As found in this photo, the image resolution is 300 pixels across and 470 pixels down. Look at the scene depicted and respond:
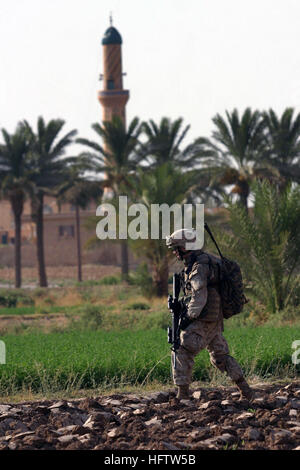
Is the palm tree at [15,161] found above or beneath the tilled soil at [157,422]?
above

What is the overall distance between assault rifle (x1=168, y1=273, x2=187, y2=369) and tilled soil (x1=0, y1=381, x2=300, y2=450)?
60 centimetres

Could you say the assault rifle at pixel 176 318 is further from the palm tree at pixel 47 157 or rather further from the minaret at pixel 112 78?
the minaret at pixel 112 78

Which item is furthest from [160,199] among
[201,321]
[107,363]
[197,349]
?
[197,349]

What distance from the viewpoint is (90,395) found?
401 inches

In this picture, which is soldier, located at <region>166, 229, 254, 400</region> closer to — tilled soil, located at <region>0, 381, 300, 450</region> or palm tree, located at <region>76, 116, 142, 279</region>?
tilled soil, located at <region>0, 381, 300, 450</region>

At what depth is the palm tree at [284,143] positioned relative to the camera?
3678cm

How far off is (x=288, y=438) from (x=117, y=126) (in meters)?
31.6

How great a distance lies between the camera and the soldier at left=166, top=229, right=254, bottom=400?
346 inches

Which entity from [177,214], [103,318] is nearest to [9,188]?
[177,214]

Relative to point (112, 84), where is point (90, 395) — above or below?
below

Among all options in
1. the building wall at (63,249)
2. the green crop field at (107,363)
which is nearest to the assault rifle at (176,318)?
the green crop field at (107,363)

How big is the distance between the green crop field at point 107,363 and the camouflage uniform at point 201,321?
183cm

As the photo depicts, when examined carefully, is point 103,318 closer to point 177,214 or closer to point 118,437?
point 177,214

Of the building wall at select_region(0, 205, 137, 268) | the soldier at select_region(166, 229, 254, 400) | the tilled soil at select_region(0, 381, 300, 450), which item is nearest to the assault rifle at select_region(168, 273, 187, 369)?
the soldier at select_region(166, 229, 254, 400)
